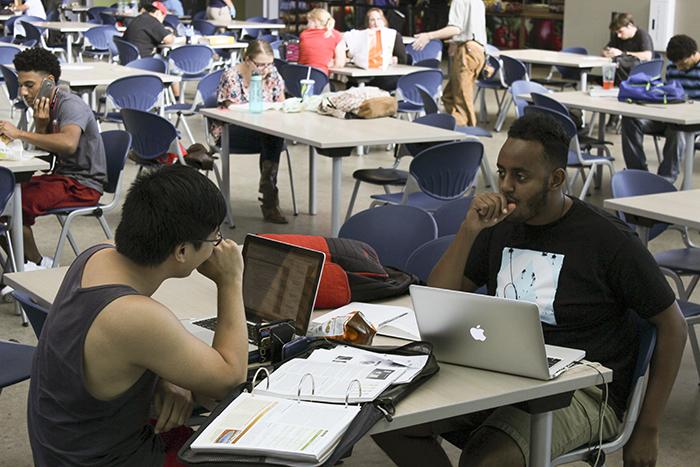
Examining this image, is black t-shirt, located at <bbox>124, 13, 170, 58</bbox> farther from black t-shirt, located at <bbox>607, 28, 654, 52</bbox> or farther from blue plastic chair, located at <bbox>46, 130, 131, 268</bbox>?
blue plastic chair, located at <bbox>46, 130, 131, 268</bbox>

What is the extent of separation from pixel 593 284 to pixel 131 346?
120 cm

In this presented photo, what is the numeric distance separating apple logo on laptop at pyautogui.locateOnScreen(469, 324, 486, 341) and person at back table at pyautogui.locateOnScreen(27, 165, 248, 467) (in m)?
0.50

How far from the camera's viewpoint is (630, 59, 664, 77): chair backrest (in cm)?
947

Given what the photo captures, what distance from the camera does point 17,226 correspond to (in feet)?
15.3

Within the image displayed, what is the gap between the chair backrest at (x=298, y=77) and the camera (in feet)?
28.3

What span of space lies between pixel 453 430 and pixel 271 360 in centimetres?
Answer: 57

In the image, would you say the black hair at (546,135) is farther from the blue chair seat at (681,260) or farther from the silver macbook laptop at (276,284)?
the blue chair seat at (681,260)

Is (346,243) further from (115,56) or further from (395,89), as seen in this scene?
(115,56)

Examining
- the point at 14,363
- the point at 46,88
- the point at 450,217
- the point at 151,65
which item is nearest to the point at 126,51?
the point at 151,65

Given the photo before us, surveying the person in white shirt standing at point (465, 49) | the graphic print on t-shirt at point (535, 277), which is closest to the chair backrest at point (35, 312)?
the graphic print on t-shirt at point (535, 277)

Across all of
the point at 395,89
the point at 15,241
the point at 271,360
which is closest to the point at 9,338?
the point at 15,241

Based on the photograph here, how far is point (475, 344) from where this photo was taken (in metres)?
2.32

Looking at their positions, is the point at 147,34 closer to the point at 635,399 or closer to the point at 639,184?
the point at 639,184

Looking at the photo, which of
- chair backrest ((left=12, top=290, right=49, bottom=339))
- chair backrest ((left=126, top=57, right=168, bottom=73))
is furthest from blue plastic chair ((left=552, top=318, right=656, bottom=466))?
chair backrest ((left=126, top=57, right=168, bottom=73))
